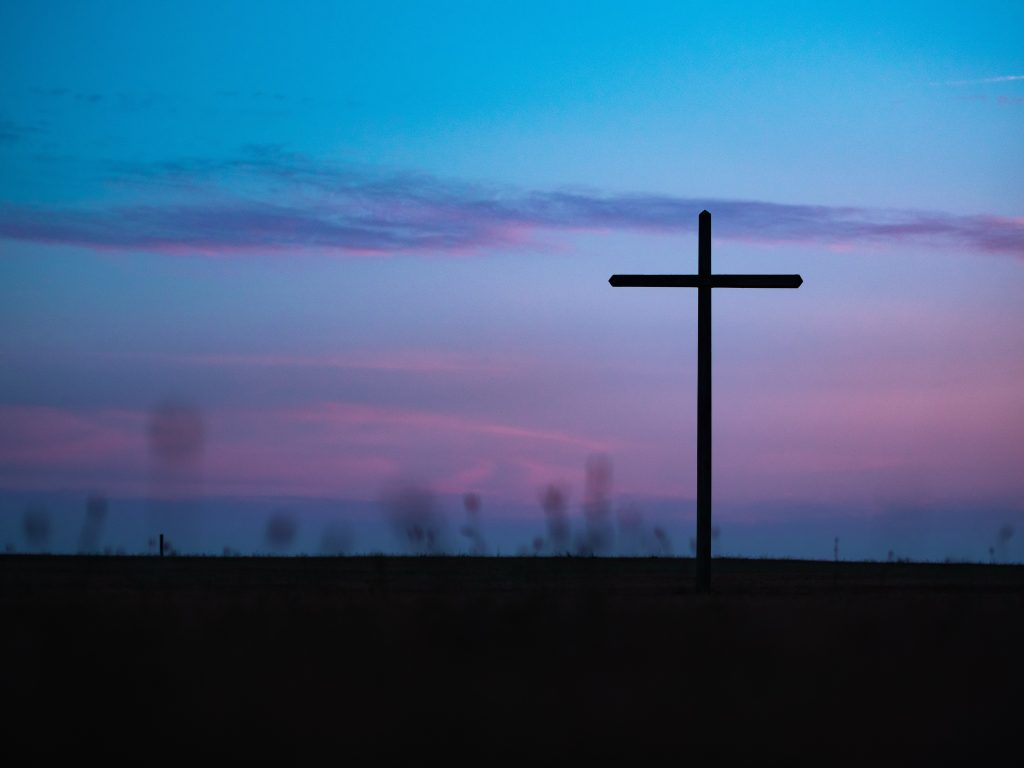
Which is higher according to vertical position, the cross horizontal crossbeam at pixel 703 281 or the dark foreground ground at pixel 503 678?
the cross horizontal crossbeam at pixel 703 281

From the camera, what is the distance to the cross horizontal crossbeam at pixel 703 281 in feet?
80.8

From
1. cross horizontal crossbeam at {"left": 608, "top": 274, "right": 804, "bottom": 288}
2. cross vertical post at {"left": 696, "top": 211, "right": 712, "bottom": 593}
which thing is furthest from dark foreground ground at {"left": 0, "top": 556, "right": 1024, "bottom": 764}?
cross horizontal crossbeam at {"left": 608, "top": 274, "right": 804, "bottom": 288}

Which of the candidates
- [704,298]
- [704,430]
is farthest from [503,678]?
[704,298]

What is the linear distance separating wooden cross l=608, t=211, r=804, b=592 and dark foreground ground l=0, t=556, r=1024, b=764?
5728 mm

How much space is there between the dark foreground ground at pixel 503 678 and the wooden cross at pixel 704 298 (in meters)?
5.73

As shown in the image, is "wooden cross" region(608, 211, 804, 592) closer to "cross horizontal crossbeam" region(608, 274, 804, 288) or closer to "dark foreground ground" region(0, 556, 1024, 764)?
"cross horizontal crossbeam" region(608, 274, 804, 288)

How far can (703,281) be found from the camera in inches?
974

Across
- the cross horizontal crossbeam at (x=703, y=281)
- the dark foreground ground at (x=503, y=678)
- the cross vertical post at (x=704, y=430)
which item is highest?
the cross horizontal crossbeam at (x=703, y=281)

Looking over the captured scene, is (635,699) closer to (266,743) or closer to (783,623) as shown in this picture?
(266,743)

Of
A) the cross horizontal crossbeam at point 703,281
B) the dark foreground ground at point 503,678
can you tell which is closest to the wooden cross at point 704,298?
the cross horizontal crossbeam at point 703,281

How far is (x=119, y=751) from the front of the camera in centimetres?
907

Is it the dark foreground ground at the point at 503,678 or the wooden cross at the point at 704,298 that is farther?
the wooden cross at the point at 704,298

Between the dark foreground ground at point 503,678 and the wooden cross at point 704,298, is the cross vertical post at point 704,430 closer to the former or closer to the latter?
the wooden cross at point 704,298

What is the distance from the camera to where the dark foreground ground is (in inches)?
371
